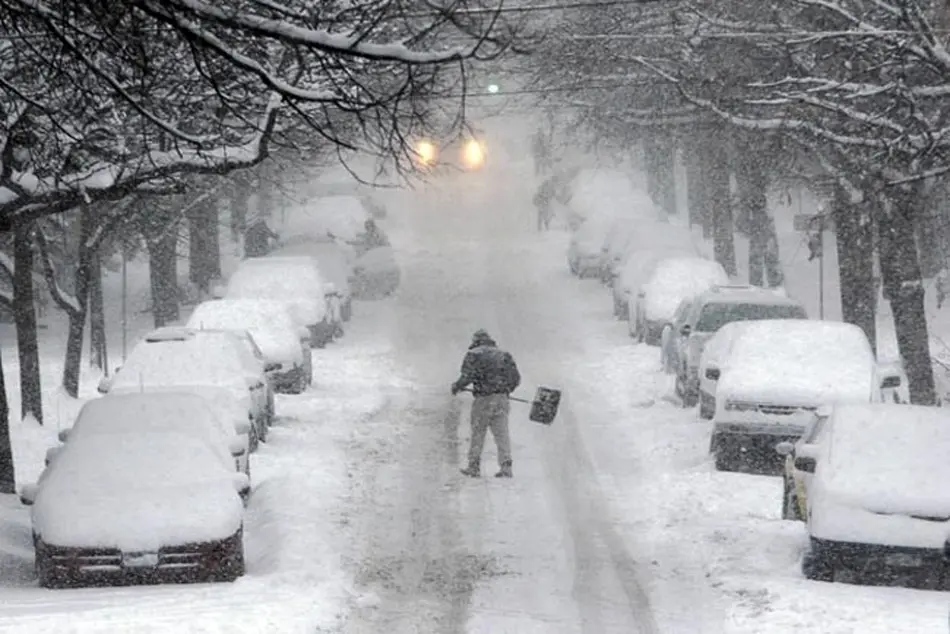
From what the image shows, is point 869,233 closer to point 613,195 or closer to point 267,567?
point 267,567

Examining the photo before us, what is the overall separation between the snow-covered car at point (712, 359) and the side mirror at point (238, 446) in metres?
6.31

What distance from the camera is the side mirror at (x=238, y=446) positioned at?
17.2 meters

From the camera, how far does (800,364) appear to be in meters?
20.8

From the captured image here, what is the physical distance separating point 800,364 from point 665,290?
39.4 feet

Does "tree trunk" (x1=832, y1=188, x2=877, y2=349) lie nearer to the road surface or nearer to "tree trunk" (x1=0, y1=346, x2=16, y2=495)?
the road surface

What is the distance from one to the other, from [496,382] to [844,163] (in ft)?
22.2

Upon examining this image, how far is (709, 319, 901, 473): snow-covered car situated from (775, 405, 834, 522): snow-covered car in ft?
8.04

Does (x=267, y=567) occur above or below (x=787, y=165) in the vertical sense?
below

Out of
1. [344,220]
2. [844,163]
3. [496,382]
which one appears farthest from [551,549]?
[344,220]

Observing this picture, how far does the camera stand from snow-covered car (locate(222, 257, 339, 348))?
33031 mm

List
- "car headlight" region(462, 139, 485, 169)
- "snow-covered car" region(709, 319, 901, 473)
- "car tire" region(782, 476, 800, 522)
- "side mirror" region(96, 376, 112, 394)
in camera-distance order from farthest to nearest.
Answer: "car headlight" region(462, 139, 485, 169) → "side mirror" region(96, 376, 112, 394) → "snow-covered car" region(709, 319, 901, 473) → "car tire" region(782, 476, 800, 522)

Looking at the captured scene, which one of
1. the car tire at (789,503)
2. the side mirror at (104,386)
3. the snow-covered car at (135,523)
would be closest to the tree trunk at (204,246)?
the side mirror at (104,386)

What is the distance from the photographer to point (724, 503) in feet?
58.2

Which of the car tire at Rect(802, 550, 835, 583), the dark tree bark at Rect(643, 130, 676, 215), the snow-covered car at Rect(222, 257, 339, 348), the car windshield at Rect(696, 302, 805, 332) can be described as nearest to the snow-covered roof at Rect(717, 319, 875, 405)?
the car windshield at Rect(696, 302, 805, 332)
